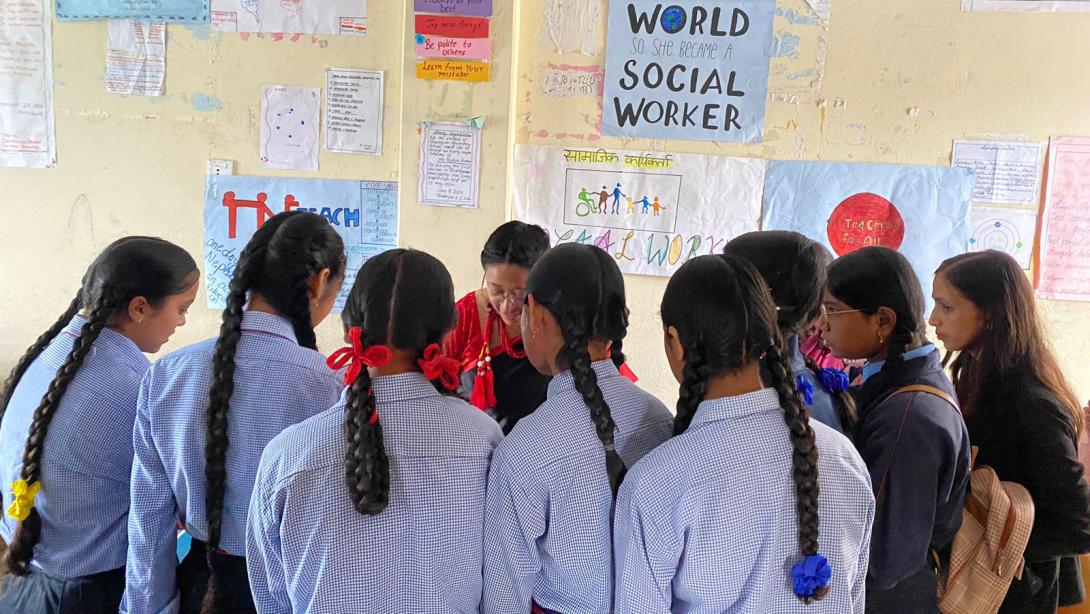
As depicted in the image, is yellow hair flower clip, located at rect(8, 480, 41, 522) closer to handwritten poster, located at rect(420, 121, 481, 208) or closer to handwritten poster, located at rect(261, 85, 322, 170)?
handwritten poster, located at rect(420, 121, 481, 208)

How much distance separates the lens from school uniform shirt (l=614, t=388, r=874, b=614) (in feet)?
3.46

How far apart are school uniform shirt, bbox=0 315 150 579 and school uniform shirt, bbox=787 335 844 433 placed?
1.22m

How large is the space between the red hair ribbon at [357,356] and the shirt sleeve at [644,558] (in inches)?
15.9

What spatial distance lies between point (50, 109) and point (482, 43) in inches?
71.5

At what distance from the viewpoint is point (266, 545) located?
116 cm

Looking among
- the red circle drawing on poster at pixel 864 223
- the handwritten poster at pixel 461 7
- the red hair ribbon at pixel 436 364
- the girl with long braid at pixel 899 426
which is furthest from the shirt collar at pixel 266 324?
the red circle drawing on poster at pixel 864 223

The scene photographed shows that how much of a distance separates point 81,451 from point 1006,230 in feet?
9.15

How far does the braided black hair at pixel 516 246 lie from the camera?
1.90 meters

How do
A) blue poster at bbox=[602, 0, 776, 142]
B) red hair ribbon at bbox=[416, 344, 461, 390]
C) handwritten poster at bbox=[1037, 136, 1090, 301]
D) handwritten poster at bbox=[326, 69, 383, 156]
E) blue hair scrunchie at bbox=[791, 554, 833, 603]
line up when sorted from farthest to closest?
1. handwritten poster at bbox=[326, 69, 383, 156]
2. blue poster at bbox=[602, 0, 776, 142]
3. handwritten poster at bbox=[1037, 136, 1090, 301]
4. red hair ribbon at bbox=[416, 344, 461, 390]
5. blue hair scrunchie at bbox=[791, 554, 833, 603]

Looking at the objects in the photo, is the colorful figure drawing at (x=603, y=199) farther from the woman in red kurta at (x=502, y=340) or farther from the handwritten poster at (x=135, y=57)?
the handwritten poster at (x=135, y=57)

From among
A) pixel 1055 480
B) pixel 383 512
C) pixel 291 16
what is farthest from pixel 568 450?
pixel 291 16

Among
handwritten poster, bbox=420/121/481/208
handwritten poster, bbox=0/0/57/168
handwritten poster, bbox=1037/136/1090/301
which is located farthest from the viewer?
handwritten poster, bbox=0/0/57/168

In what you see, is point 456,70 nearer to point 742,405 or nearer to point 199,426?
point 199,426

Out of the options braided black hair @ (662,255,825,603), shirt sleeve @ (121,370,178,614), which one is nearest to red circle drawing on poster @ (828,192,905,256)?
braided black hair @ (662,255,825,603)
